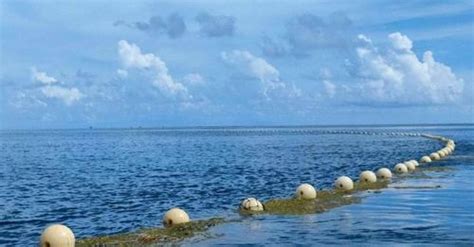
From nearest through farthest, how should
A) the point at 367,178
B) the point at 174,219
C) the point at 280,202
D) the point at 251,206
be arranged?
the point at 174,219
the point at 251,206
the point at 280,202
the point at 367,178

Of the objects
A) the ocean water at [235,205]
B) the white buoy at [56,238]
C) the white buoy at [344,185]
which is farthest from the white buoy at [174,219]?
the white buoy at [344,185]

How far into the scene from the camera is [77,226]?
94.0 ft

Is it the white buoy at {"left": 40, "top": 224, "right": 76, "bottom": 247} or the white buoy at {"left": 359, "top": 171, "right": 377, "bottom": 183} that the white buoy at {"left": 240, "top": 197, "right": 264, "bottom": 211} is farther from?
the white buoy at {"left": 359, "top": 171, "right": 377, "bottom": 183}

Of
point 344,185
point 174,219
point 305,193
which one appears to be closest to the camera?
point 174,219

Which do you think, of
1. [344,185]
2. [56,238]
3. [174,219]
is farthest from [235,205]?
[56,238]

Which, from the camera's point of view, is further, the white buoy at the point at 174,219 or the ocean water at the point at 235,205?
the white buoy at the point at 174,219

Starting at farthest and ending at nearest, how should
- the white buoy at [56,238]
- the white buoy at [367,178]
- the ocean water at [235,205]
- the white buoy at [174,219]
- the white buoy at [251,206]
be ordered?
the white buoy at [367,178], the white buoy at [251,206], the white buoy at [174,219], the ocean water at [235,205], the white buoy at [56,238]

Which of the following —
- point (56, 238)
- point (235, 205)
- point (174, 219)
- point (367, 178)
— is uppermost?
point (367, 178)

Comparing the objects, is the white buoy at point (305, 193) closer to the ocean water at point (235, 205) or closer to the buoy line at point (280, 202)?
the buoy line at point (280, 202)

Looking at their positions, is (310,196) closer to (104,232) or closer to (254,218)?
(254,218)

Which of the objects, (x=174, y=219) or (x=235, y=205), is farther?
(x=235, y=205)

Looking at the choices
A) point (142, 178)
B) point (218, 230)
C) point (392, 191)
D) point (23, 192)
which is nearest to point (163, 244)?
point (218, 230)

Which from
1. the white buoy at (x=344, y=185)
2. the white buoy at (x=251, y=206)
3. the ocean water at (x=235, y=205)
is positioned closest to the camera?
the ocean water at (x=235, y=205)

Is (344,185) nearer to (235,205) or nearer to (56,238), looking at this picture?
(235,205)
